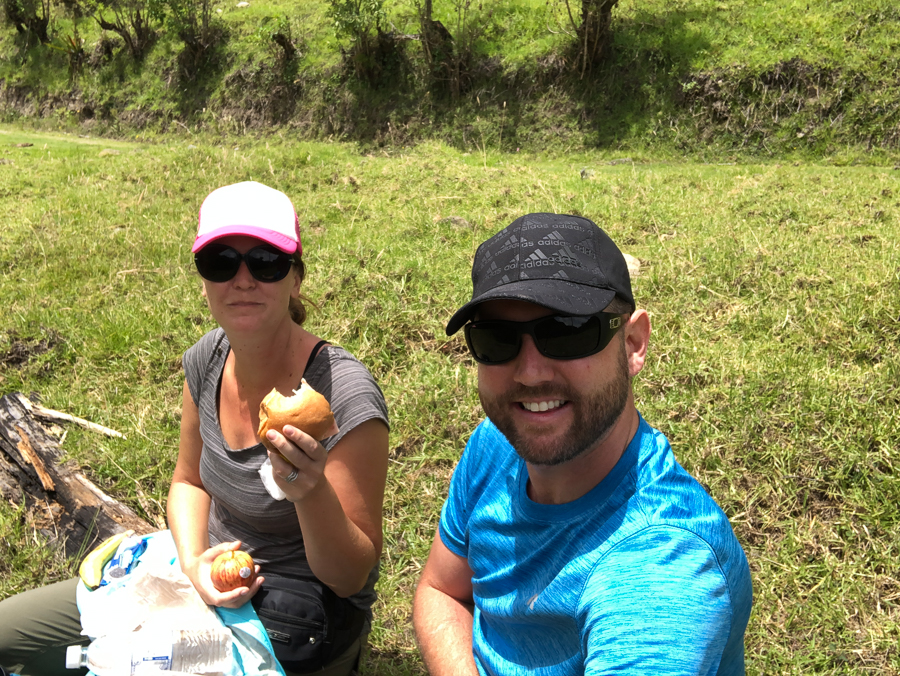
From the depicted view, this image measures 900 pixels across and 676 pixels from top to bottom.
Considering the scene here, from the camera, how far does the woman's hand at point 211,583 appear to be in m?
2.23

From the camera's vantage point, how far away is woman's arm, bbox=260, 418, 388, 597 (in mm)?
2020

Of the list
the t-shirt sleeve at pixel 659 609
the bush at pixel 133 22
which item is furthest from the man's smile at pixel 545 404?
the bush at pixel 133 22

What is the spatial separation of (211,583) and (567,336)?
4.53 feet

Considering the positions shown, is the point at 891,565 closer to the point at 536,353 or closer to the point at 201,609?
the point at 536,353

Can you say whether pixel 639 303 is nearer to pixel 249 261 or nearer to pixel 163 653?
pixel 249 261

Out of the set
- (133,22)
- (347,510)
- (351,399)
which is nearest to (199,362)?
(351,399)

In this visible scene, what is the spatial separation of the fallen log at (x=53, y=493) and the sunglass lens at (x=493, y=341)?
99.5 inches

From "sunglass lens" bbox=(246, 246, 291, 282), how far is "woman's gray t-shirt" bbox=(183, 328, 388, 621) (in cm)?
29

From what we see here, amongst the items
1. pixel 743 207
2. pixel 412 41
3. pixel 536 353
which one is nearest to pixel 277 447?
pixel 536 353

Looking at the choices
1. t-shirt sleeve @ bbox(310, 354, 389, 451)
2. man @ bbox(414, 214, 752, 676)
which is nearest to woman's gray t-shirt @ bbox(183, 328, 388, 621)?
t-shirt sleeve @ bbox(310, 354, 389, 451)

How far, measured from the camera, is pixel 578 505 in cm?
165

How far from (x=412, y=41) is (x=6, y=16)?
16.5 m

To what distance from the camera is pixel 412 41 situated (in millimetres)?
15695

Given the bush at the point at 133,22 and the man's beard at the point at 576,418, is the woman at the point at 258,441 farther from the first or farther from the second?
the bush at the point at 133,22
